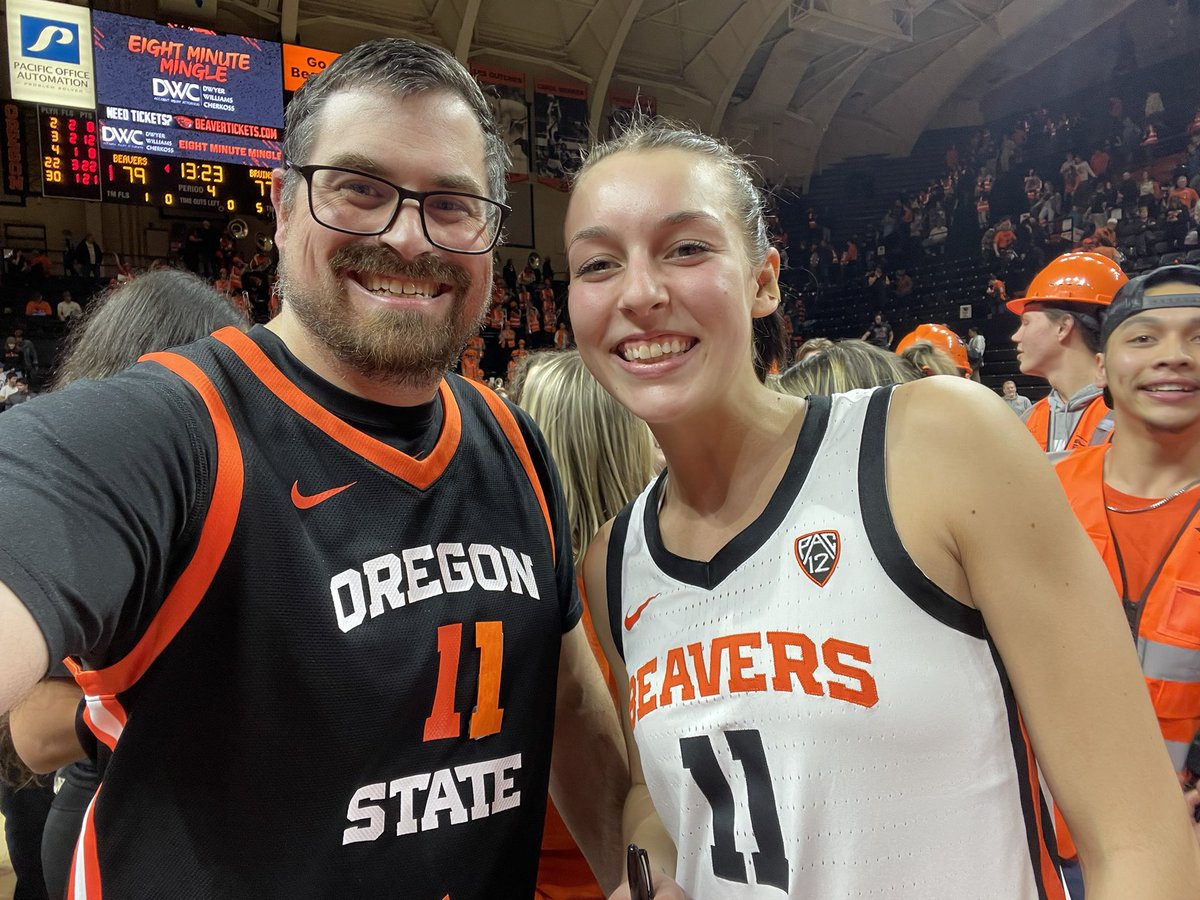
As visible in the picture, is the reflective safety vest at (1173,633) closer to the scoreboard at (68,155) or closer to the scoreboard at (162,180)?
the scoreboard at (162,180)

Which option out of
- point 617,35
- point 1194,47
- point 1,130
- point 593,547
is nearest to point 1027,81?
point 1194,47

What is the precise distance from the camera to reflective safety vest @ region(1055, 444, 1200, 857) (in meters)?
2.25

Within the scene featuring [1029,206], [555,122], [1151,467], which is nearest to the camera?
[1151,467]

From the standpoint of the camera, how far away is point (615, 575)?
1515mm

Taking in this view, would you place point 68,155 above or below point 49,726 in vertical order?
above

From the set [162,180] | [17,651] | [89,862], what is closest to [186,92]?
[162,180]

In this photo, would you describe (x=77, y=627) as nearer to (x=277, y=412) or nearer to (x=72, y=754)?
(x=277, y=412)

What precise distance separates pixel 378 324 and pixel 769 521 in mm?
665

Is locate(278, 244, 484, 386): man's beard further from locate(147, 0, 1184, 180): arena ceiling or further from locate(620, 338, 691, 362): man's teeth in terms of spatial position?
locate(147, 0, 1184, 180): arena ceiling

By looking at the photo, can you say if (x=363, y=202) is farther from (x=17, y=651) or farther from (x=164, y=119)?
(x=164, y=119)

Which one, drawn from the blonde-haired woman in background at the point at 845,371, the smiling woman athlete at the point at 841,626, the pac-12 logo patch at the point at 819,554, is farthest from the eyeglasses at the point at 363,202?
the blonde-haired woman in background at the point at 845,371

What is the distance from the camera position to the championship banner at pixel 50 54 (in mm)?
10133

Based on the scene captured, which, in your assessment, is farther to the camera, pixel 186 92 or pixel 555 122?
pixel 555 122

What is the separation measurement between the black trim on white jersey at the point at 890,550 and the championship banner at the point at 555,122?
14412 mm
